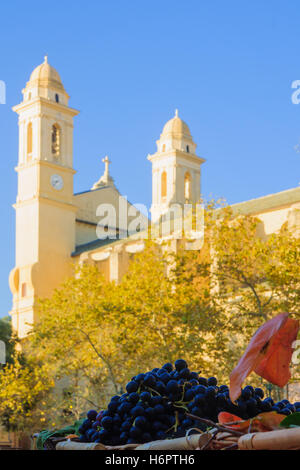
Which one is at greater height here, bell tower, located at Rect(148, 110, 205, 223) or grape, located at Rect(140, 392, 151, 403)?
bell tower, located at Rect(148, 110, 205, 223)

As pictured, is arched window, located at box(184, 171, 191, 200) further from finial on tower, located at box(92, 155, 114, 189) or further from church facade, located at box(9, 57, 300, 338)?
finial on tower, located at box(92, 155, 114, 189)

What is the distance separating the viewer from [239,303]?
2005 cm

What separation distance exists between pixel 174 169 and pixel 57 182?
8549 mm

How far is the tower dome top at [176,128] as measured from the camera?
163ft

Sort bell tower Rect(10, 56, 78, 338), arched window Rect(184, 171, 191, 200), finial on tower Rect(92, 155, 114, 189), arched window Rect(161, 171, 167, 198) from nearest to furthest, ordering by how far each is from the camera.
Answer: bell tower Rect(10, 56, 78, 338), arched window Rect(161, 171, 167, 198), arched window Rect(184, 171, 191, 200), finial on tower Rect(92, 155, 114, 189)

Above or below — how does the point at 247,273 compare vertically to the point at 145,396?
above

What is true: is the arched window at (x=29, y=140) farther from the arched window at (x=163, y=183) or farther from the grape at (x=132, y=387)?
the grape at (x=132, y=387)

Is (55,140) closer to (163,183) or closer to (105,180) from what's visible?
(105,180)

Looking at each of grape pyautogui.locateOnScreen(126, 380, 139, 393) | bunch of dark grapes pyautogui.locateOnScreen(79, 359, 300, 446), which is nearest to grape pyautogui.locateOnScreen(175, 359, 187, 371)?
bunch of dark grapes pyautogui.locateOnScreen(79, 359, 300, 446)

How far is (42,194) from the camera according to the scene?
4231 cm

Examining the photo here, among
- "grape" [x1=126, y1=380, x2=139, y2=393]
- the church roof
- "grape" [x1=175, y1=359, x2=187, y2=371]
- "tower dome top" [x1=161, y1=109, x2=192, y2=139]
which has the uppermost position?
"tower dome top" [x1=161, y1=109, x2=192, y2=139]

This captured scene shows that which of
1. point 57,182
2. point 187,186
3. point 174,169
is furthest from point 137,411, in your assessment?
point 187,186

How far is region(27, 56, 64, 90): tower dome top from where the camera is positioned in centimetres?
4369

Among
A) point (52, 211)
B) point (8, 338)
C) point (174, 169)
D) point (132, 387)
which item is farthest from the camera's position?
point (174, 169)
